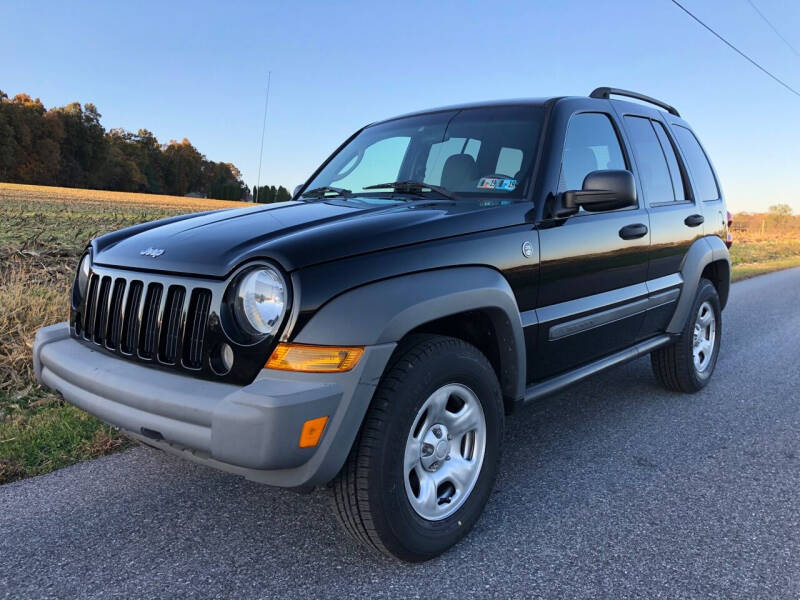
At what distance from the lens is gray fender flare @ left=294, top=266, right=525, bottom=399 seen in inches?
84.0

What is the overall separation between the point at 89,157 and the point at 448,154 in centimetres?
7778

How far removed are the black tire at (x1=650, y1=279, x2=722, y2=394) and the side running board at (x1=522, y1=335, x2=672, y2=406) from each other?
24 centimetres

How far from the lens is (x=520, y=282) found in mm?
2857

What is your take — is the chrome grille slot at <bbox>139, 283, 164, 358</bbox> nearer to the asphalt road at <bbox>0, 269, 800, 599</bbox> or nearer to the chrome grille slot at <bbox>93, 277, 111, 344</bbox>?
the chrome grille slot at <bbox>93, 277, 111, 344</bbox>

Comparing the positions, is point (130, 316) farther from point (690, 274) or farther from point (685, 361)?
point (685, 361)

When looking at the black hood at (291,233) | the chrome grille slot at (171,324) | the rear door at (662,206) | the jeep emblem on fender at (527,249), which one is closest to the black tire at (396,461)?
the black hood at (291,233)

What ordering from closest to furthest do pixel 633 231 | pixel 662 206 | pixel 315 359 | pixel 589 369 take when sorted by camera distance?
pixel 315 359 < pixel 589 369 < pixel 633 231 < pixel 662 206

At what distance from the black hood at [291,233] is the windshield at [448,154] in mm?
258

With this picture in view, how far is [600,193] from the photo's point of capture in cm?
303

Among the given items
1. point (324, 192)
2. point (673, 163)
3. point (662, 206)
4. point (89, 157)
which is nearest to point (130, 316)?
point (324, 192)

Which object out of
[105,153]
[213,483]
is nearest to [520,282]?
[213,483]

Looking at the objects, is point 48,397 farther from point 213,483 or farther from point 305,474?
point 305,474

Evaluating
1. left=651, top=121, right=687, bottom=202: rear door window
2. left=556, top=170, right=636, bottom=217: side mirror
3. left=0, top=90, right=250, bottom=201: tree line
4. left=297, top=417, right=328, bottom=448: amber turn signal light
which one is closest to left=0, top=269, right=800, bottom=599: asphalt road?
left=297, top=417, right=328, bottom=448: amber turn signal light

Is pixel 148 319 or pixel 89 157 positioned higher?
pixel 89 157
